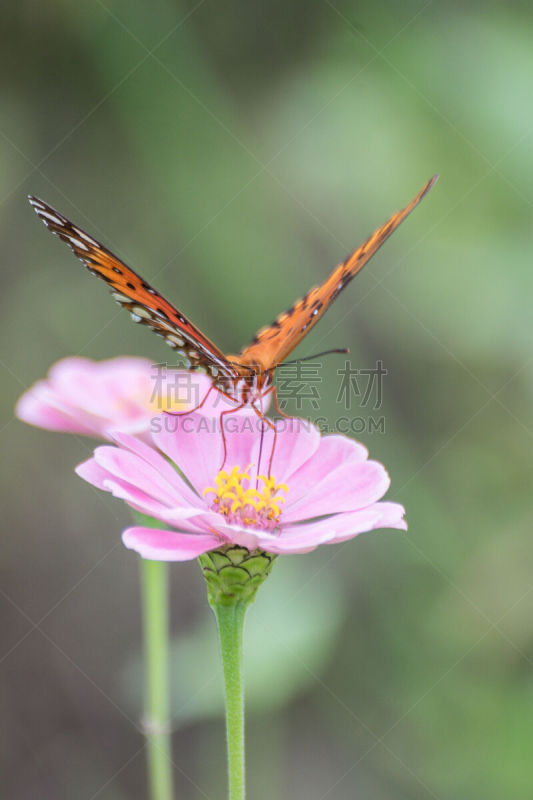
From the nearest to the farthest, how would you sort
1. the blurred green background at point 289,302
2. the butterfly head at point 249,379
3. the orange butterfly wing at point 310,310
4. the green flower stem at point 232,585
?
the green flower stem at point 232,585, the orange butterfly wing at point 310,310, the butterfly head at point 249,379, the blurred green background at point 289,302

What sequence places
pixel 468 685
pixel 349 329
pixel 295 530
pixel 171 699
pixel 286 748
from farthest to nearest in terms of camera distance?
pixel 349 329 → pixel 286 748 → pixel 468 685 → pixel 171 699 → pixel 295 530

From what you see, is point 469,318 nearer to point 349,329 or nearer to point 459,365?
point 459,365

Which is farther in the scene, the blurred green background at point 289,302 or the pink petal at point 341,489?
the blurred green background at point 289,302

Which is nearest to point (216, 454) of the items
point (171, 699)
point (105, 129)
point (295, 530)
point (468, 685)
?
point (295, 530)

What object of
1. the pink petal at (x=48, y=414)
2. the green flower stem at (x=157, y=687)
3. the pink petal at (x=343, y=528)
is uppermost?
the pink petal at (x=343, y=528)

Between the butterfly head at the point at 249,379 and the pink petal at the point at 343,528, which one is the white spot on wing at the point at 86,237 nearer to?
the butterfly head at the point at 249,379

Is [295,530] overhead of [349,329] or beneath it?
beneath

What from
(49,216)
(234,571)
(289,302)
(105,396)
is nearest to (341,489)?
(234,571)

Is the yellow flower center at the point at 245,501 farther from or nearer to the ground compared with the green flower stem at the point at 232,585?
farther from the ground

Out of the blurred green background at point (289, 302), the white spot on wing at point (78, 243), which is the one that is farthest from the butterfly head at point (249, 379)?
the blurred green background at point (289, 302)

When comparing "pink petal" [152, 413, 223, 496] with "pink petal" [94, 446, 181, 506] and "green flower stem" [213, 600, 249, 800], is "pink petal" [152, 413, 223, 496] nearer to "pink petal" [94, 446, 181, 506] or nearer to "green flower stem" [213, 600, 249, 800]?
"pink petal" [94, 446, 181, 506]
